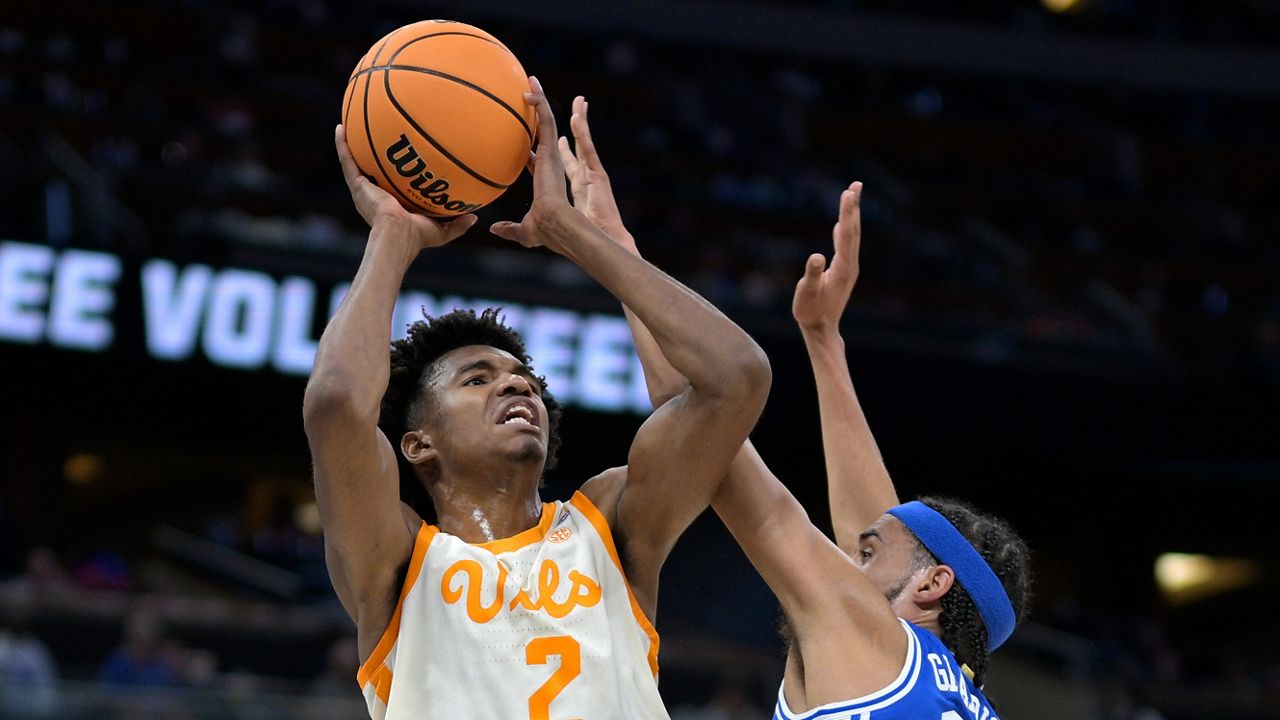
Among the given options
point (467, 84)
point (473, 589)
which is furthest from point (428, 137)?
point (473, 589)

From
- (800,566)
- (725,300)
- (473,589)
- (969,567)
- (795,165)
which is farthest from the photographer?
(795,165)

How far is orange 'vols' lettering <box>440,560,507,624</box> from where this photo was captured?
311 centimetres

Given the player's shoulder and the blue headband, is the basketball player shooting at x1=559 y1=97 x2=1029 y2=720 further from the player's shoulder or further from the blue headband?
the player's shoulder

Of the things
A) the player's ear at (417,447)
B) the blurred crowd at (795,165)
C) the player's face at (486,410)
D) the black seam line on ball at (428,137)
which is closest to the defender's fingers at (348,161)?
the black seam line on ball at (428,137)

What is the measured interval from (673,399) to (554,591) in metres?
0.47

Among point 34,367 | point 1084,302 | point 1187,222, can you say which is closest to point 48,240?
point 34,367

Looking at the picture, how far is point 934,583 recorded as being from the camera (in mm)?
3594

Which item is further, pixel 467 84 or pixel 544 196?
pixel 467 84

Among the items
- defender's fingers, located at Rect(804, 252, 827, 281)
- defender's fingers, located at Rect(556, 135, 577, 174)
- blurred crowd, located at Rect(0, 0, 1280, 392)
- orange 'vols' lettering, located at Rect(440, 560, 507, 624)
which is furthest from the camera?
blurred crowd, located at Rect(0, 0, 1280, 392)

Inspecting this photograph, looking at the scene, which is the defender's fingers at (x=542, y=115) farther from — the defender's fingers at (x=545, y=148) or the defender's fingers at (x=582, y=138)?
the defender's fingers at (x=582, y=138)

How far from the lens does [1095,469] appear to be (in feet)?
51.4

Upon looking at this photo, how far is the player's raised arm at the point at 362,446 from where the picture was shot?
2965 mm

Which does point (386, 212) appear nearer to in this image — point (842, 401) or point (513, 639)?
point (513, 639)

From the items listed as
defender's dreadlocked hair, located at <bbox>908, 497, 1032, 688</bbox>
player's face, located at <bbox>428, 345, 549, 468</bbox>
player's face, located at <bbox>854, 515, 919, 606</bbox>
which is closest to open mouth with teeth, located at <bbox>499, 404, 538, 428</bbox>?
player's face, located at <bbox>428, 345, 549, 468</bbox>
